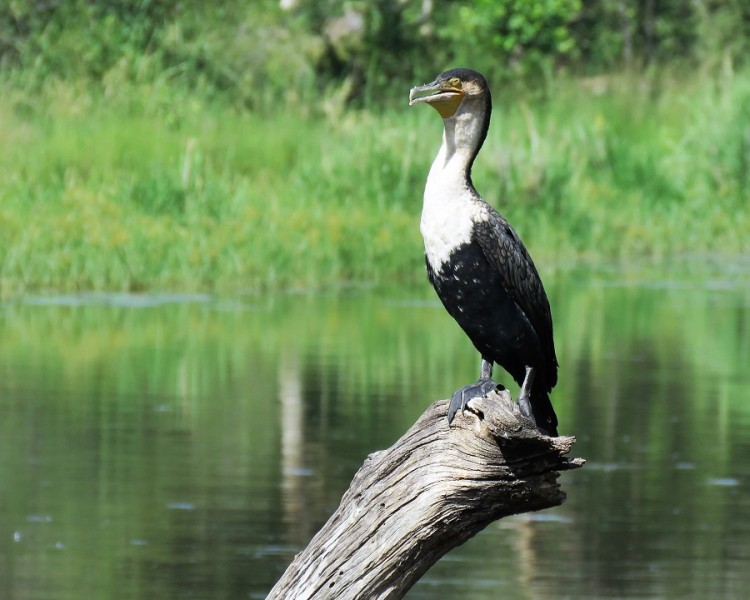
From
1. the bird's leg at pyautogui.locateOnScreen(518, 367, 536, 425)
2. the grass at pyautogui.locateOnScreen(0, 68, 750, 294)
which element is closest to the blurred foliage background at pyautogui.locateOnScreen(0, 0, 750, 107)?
the grass at pyautogui.locateOnScreen(0, 68, 750, 294)

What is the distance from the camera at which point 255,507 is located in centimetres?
948

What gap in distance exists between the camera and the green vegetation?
18.6 metres

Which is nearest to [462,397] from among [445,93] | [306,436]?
[445,93]

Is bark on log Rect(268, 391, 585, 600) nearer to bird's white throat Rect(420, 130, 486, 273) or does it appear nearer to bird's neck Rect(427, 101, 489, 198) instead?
bird's white throat Rect(420, 130, 486, 273)

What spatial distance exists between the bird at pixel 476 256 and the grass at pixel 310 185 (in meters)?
11.9

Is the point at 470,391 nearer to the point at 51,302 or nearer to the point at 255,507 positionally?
the point at 255,507

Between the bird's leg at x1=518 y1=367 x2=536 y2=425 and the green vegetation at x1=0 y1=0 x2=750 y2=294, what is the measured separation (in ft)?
39.6

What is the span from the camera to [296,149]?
22.4 meters

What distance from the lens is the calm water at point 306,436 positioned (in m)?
8.40

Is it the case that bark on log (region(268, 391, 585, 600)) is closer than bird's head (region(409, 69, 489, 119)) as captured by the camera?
Yes

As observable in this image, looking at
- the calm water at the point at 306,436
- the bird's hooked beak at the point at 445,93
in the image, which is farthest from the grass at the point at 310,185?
the bird's hooked beak at the point at 445,93

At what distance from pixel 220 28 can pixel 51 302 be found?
12.4 m

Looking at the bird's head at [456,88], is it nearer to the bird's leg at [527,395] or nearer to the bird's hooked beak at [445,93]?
the bird's hooked beak at [445,93]

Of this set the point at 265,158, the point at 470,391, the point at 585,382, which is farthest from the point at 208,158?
the point at 470,391
